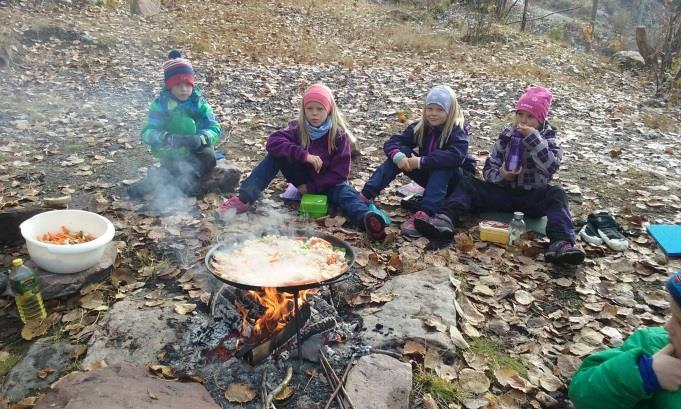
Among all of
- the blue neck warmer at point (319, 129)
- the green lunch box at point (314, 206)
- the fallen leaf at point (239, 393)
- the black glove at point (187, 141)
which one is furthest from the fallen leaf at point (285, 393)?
the black glove at point (187, 141)

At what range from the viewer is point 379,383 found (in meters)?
2.81

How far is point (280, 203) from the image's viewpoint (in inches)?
208

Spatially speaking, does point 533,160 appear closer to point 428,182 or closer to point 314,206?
point 428,182

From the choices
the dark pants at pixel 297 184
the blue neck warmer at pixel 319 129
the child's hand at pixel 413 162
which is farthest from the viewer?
the blue neck warmer at pixel 319 129

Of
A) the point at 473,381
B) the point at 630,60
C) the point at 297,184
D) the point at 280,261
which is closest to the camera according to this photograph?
the point at 473,381

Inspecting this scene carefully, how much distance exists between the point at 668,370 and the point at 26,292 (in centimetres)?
373

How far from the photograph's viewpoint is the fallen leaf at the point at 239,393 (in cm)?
269

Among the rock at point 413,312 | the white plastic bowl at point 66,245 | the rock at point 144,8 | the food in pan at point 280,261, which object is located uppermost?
the rock at point 144,8

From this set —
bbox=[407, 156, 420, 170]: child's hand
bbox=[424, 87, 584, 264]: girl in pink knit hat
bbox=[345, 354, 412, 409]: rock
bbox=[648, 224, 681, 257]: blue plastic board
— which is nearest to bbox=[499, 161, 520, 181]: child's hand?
bbox=[424, 87, 584, 264]: girl in pink knit hat

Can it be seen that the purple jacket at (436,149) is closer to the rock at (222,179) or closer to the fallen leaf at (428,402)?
the rock at (222,179)

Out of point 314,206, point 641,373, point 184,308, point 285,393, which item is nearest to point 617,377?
point 641,373

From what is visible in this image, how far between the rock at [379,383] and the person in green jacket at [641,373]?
3.06ft

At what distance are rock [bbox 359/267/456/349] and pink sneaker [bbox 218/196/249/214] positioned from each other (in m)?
1.88

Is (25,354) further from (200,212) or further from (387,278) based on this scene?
(387,278)
